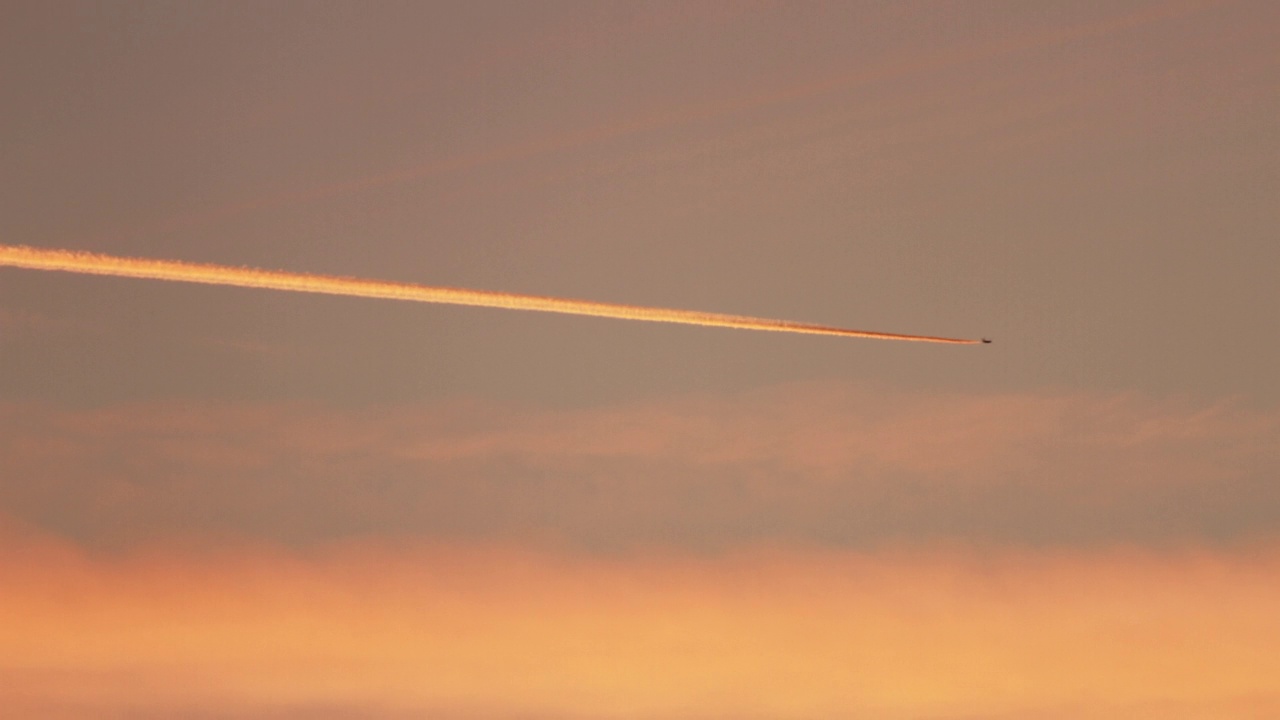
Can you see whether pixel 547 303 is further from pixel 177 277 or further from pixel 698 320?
pixel 177 277

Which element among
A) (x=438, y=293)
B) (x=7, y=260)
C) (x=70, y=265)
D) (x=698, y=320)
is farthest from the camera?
(x=698, y=320)

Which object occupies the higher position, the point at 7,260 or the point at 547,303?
the point at 547,303

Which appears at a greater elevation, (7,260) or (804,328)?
(804,328)

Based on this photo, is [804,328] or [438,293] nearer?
[438,293]

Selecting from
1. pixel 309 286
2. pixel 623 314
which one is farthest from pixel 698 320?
pixel 309 286

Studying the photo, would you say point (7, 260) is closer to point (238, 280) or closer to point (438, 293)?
point (238, 280)

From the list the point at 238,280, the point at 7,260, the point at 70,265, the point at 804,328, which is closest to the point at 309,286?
the point at 238,280

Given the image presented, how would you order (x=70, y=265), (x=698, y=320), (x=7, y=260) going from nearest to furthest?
1. (x=7, y=260)
2. (x=70, y=265)
3. (x=698, y=320)

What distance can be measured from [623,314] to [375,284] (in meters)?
9.23

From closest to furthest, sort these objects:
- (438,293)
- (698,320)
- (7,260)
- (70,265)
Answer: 1. (7,260)
2. (70,265)
3. (438,293)
4. (698,320)

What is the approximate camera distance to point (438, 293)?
69.2 m

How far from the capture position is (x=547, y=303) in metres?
70.4

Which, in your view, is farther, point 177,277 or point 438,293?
point 438,293

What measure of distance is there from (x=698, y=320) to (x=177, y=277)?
64.7ft
